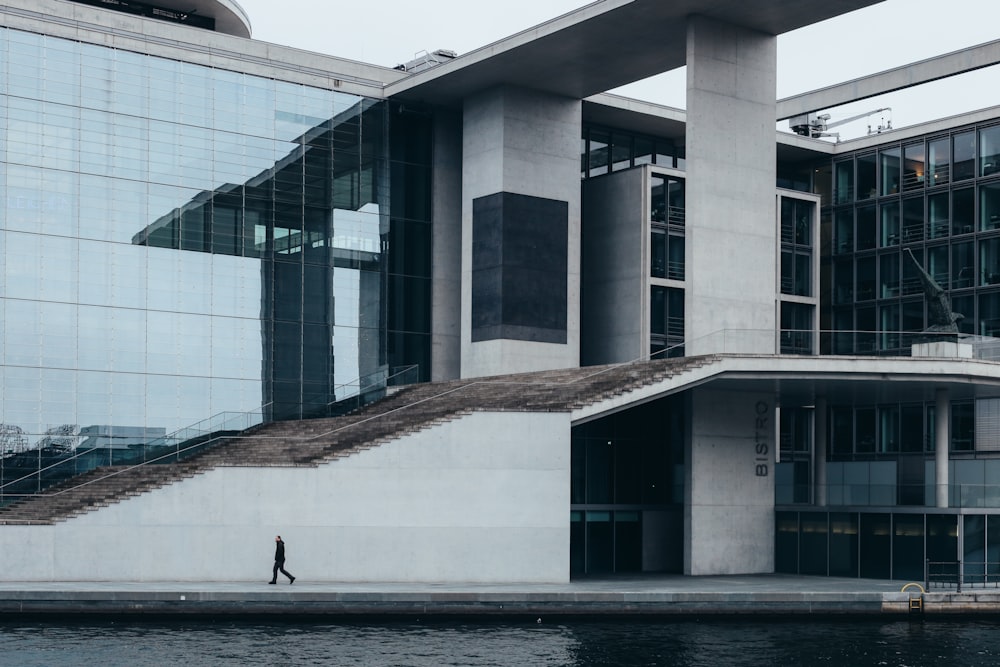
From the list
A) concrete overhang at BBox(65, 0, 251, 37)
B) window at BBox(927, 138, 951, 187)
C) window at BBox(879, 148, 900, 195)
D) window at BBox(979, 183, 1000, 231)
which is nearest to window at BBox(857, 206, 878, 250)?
window at BBox(879, 148, 900, 195)

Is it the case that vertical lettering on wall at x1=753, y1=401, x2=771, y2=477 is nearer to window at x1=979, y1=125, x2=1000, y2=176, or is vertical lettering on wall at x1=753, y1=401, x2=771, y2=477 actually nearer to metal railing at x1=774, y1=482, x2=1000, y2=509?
metal railing at x1=774, y1=482, x2=1000, y2=509

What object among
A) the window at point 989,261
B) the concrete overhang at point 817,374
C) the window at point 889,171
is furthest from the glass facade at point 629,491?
the window at point 889,171

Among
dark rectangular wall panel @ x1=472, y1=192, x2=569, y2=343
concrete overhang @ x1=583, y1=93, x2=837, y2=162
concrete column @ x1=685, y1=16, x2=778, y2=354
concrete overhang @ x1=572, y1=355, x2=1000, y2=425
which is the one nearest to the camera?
concrete overhang @ x1=572, y1=355, x2=1000, y2=425

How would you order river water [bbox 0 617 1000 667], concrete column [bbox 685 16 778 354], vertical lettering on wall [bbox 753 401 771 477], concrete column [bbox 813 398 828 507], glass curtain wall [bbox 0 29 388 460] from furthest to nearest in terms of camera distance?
1. concrete column [bbox 813 398 828 507]
2. glass curtain wall [bbox 0 29 388 460]
3. vertical lettering on wall [bbox 753 401 771 477]
4. concrete column [bbox 685 16 778 354]
5. river water [bbox 0 617 1000 667]

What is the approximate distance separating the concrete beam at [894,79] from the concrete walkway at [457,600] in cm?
2796

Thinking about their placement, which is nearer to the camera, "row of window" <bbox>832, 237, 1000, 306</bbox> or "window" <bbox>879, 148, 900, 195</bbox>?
"row of window" <bbox>832, 237, 1000, 306</bbox>

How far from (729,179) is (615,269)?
10697 mm

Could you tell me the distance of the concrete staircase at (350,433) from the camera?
39.5m

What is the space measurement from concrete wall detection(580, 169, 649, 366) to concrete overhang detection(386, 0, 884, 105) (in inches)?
188

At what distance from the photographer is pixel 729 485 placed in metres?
45.4

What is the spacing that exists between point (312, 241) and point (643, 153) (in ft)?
53.5

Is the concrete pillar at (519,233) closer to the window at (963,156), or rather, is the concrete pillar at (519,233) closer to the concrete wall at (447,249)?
the concrete wall at (447,249)

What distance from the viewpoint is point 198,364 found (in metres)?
49.0

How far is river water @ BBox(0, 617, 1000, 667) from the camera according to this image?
27.0 metres
